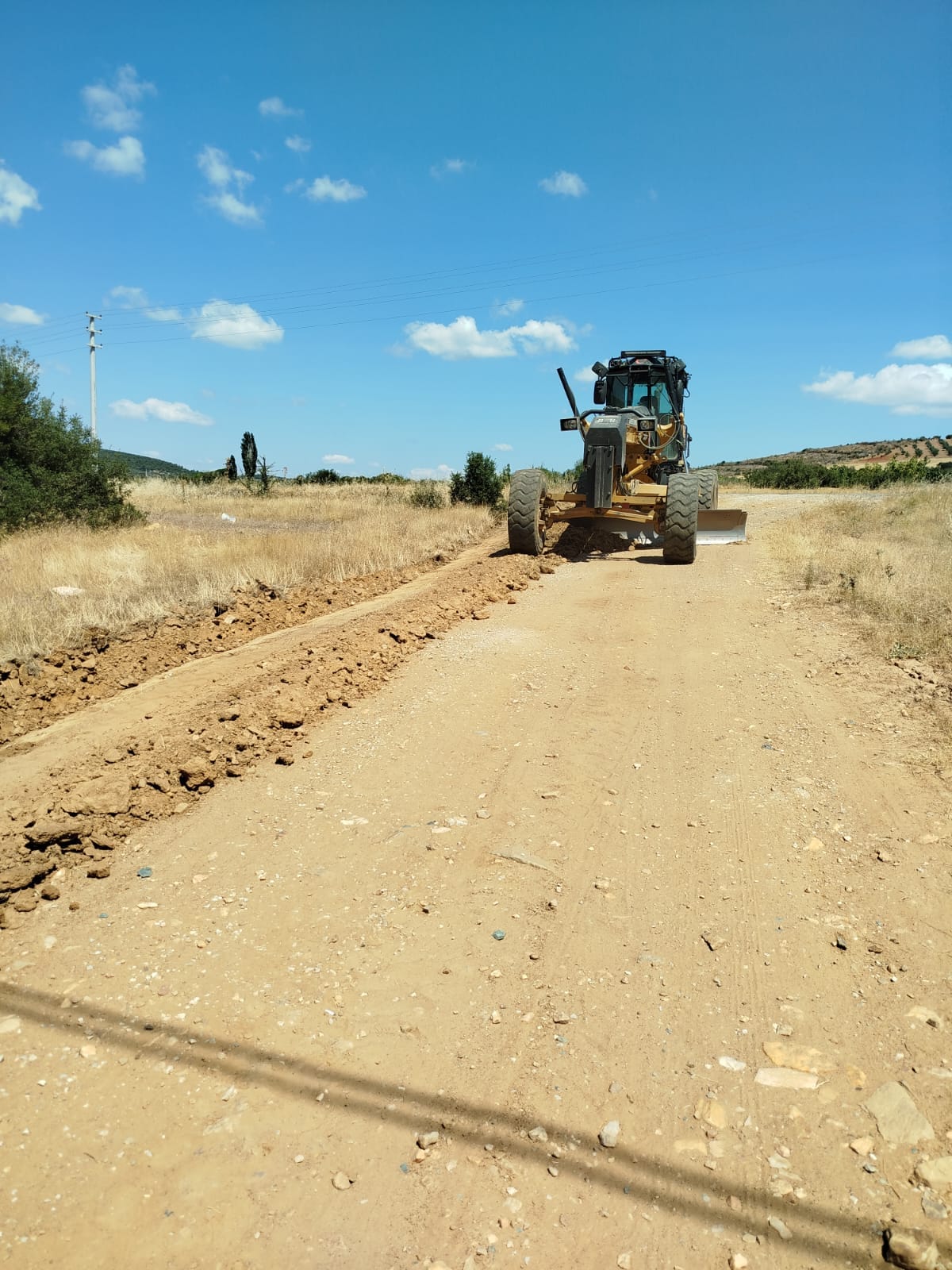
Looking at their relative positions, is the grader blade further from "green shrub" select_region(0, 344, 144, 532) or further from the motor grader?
"green shrub" select_region(0, 344, 144, 532)

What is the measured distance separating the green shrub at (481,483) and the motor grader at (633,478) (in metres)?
9.34

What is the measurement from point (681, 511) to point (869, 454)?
7881cm

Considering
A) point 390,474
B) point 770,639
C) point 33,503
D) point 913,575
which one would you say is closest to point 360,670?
point 770,639

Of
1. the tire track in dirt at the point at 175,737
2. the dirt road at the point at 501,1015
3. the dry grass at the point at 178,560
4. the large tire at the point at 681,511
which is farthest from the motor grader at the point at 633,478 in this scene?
the dirt road at the point at 501,1015

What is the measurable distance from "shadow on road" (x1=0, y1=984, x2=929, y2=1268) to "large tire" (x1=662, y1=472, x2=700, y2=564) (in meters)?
10.5

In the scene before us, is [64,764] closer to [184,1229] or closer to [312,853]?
[312,853]

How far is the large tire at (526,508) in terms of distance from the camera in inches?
497

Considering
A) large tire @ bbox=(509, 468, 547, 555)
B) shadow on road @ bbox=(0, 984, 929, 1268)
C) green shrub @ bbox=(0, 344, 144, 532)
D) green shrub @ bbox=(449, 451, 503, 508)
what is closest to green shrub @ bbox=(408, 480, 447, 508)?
green shrub @ bbox=(449, 451, 503, 508)

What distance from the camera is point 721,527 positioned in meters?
15.7

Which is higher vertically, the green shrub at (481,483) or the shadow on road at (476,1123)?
the green shrub at (481,483)

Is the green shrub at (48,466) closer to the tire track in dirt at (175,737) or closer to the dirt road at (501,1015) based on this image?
the tire track in dirt at (175,737)

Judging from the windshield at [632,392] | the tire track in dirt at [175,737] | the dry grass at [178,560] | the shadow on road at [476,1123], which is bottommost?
the shadow on road at [476,1123]

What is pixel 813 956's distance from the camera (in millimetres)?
3209

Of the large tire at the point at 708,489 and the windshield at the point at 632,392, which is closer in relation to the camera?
the windshield at the point at 632,392
